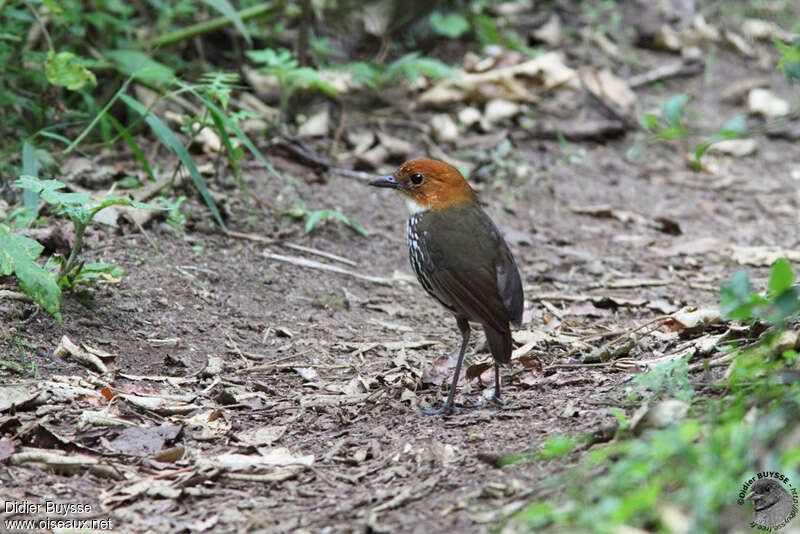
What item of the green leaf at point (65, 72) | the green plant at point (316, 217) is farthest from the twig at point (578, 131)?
the green leaf at point (65, 72)

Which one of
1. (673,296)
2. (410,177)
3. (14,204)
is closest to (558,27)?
(673,296)

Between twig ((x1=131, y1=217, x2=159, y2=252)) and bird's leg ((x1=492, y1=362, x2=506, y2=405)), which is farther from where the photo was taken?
twig ((x1=131, y1=217, x2=159, y2=252))

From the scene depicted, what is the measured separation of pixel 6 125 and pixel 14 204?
1261 millimetres

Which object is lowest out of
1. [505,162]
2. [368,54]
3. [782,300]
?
[505,162]

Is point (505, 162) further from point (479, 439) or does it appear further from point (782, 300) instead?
point (782, 300)

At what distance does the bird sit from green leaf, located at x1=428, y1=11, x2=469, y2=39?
12.8 feet

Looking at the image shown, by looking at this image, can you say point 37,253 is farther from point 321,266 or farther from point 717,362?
point 717,362

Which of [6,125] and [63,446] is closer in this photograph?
[63,446]

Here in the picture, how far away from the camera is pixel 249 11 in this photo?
7.11 meters

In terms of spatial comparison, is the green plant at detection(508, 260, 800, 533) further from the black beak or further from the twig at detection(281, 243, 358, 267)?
the twig at detection(281, 243, 358, 267)

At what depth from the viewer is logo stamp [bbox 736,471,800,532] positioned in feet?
7.88

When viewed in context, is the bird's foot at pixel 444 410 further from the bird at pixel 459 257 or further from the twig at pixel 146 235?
the twig at pixel 146 235

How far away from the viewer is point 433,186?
4508mm

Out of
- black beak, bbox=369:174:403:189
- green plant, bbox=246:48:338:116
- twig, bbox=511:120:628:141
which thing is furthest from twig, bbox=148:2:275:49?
black beak, bbox=369:174:403:189
